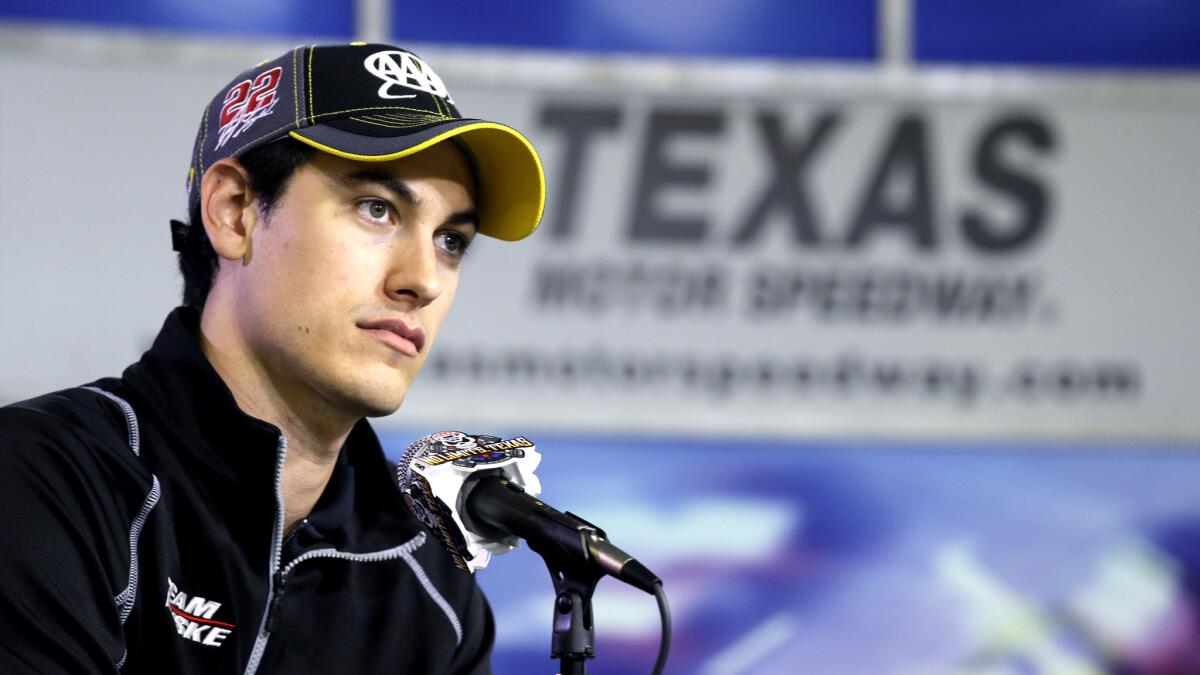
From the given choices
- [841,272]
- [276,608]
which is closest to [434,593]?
[276,608]

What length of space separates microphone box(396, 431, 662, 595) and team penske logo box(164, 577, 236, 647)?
1.03 feet

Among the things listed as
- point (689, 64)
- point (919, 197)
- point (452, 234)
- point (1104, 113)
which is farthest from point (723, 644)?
point (452, 234)

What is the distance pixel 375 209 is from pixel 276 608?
1.49 feet

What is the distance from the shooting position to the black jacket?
1.27 metres

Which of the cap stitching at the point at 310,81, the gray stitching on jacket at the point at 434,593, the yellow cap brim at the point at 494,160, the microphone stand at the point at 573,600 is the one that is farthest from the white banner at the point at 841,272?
the microphone stand at the point at 573,600

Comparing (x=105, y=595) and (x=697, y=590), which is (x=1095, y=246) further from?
(x=105, y=595)

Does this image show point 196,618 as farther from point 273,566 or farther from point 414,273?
point 414,273

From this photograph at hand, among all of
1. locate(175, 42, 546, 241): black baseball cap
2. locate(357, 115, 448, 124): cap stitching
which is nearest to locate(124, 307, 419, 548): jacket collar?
locate(175, 42, 546, 241): black baseball cap

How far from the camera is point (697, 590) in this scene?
3426mm

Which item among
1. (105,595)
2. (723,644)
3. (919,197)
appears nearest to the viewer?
(105,595)

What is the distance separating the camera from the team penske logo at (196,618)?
1.43 metres

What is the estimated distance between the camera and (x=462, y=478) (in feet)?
4.07

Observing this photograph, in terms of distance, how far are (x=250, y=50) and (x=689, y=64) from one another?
113 centimetres

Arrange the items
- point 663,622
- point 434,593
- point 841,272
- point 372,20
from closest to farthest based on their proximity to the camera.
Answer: point 663,622 → point 434,593 → point 841,272 → point 372,20
